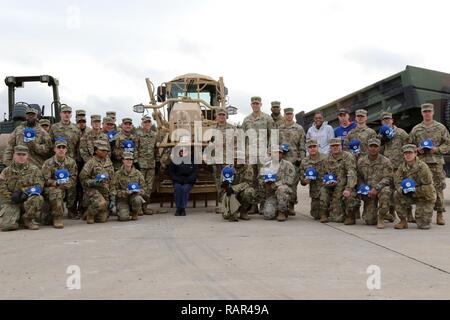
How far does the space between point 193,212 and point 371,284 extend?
5.74 metres

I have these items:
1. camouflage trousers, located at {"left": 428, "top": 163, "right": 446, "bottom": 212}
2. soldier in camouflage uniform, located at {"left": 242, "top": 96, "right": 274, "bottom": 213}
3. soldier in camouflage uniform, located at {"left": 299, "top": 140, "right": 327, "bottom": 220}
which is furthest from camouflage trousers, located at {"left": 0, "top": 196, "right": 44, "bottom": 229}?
camouflage trousers, located at {"left": 428, "top": 163, "right": 446, "bottom": 212}

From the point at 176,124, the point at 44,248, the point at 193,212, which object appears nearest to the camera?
the point at 44,248

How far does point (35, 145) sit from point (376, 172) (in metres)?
5.55

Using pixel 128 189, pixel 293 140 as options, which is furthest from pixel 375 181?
pixel 128 189

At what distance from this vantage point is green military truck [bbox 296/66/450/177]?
416 inches

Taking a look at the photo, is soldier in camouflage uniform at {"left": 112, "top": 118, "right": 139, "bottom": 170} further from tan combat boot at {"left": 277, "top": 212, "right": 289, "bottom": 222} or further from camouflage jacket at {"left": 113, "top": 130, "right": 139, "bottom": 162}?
tan combat boot at {"left": 277, "top": 212, "right": 289, "bottom": 222}

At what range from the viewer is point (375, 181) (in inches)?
305

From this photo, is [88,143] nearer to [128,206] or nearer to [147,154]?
[147,154]

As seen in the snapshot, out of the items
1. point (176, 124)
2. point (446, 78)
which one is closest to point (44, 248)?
point (176, 124)

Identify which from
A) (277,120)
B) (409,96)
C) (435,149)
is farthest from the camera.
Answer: (409,96)

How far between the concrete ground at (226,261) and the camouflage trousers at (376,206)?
0.95 feet
